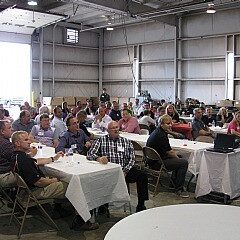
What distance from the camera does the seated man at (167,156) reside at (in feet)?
18.4

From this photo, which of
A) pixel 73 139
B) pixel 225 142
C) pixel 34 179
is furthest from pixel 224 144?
pixel 34 179

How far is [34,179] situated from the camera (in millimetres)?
4008

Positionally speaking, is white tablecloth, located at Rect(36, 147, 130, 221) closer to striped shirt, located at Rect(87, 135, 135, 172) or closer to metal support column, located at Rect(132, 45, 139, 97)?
striped shirt, located at Rect(87, 135, 135, 172)

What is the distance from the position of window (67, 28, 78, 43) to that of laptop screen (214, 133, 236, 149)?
14.6 metres

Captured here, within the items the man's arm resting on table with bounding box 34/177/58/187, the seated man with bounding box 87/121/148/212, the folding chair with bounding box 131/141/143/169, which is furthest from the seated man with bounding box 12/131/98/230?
the folding chair with bounding box 131/141/143/169

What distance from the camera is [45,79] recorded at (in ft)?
58.9

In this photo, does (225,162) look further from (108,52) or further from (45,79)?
(108,52)

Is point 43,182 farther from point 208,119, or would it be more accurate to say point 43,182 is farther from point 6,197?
→ point 208,119

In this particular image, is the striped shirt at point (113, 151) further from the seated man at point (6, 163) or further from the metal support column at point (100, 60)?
the metal support column at point (100, 60)

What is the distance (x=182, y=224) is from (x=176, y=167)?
11.3 ft

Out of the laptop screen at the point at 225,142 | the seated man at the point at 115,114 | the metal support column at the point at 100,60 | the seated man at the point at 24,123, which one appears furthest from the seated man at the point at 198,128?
the metal support column at the point at 100,60

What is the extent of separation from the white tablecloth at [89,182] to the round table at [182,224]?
1.53 metres

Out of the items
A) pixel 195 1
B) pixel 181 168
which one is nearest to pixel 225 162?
pixel 181 168

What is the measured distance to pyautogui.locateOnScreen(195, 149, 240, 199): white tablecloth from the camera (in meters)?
4.99
